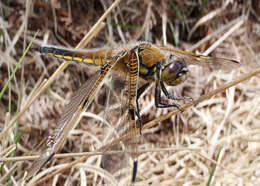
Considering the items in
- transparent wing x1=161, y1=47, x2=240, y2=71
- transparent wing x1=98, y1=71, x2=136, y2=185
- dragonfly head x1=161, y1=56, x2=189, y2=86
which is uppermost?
transparent wing x1=161, y1=47, x2=240, y2=71

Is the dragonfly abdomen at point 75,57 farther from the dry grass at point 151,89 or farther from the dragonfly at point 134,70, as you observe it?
the dry grass at point 151,89

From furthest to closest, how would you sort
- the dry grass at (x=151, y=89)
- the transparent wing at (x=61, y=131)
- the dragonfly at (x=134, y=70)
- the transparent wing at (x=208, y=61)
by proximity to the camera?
the dry grass at (x=151, y=89) < the transparent wing at (x=208, y=61) < the dragonfly at (x=134, y=70) < the transparent wing at (x=61, y=131)

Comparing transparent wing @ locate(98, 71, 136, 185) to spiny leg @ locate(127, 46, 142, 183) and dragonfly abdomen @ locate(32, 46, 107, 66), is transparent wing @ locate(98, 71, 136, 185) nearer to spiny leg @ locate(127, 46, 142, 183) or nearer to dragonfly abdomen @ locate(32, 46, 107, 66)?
spiny leg @ locate(127, 46, 142, 183)

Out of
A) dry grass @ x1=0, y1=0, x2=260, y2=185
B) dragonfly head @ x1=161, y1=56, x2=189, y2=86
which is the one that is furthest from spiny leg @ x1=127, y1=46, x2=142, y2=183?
dry grass @ x1=0, y1=0, x2=260, y2=185

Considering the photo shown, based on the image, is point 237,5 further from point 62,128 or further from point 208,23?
point 62,128

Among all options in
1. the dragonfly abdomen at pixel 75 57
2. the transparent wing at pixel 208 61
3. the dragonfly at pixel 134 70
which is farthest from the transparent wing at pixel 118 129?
the transparent wing at pixel 208 61

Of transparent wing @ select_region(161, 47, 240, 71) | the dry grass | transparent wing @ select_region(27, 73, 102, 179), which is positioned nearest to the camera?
transparent wing @ select_region(27, 73, 102, 179)

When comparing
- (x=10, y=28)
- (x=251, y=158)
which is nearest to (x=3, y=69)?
(x=10, y=28)
